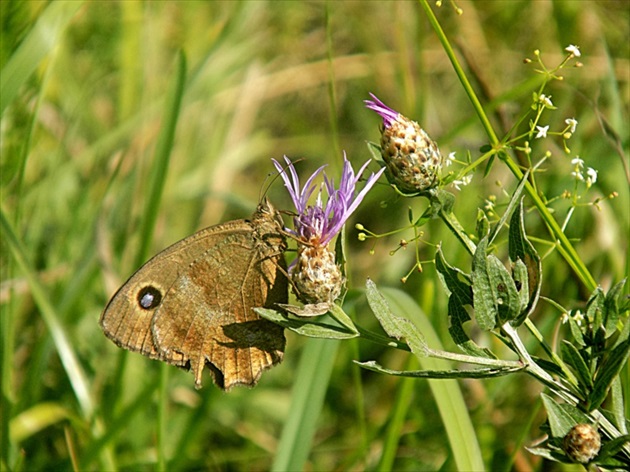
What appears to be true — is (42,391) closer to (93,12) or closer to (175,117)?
(175,117)

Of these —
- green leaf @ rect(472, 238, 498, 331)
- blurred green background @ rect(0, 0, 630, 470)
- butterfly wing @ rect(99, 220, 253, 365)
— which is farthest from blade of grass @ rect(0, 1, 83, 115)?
green leaf @ rect(472, 238, 498, 331)

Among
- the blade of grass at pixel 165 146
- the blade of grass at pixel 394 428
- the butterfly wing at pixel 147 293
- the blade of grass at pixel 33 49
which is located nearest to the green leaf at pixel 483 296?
the blade of grass at pixel 394 428

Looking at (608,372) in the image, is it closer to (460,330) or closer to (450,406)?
(460,330)

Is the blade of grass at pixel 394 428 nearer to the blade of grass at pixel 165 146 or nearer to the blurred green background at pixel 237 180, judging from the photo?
the blurred green background at pixel 237 180

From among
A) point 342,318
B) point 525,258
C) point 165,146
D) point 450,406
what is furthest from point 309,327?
point 165,146

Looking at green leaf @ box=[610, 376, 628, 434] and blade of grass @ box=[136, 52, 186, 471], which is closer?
green leaf @ box=[610, 376, 628, 434]

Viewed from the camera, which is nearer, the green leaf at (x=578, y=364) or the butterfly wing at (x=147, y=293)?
the green leaf at (x=578, y=364)

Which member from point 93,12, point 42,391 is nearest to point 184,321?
point 42,391

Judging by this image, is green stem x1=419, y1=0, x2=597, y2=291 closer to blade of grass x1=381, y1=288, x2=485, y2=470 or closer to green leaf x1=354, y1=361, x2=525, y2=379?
green leaf x1=354, y1=361, x2=525, y2=379
